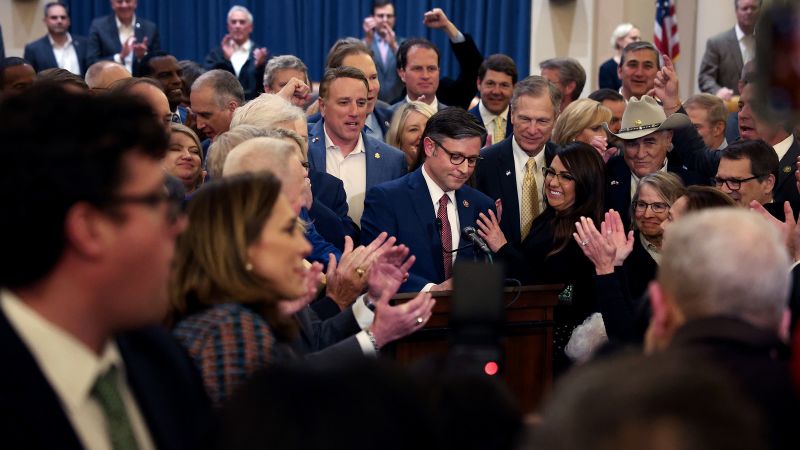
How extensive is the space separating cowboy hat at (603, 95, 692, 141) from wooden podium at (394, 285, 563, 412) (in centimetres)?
174

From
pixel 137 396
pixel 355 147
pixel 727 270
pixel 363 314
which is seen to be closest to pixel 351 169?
pixel 355 147

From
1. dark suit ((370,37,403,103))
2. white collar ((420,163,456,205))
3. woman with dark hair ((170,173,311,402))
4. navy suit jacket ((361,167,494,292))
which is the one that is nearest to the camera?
woman with dark hair ((170,173,311,402))

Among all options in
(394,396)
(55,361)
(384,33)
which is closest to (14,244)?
(55,361)

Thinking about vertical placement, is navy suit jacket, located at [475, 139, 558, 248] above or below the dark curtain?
below

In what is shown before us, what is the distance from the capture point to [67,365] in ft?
5.53

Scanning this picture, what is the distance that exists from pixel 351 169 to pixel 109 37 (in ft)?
17.9

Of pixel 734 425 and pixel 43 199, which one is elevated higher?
pixel 43 199

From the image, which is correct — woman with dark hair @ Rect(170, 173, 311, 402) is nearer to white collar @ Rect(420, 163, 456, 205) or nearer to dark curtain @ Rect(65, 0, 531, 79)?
white collar @ Rect(420, 163, 456, 205)

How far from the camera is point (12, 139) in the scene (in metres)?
1.64

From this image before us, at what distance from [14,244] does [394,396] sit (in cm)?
72

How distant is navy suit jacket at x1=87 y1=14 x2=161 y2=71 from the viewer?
1013cm

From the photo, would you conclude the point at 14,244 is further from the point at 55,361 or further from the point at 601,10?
the point at 601,10

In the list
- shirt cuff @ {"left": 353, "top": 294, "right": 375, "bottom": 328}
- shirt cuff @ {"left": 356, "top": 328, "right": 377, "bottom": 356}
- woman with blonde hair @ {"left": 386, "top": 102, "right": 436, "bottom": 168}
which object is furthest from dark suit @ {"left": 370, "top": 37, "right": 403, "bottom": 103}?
shirt cuff @ {"left": 356, "top": 328, "right": 377, "bottom": 356}

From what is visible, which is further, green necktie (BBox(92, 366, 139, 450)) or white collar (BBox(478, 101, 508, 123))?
white collar (BBox(478, 101, 508, 123))
